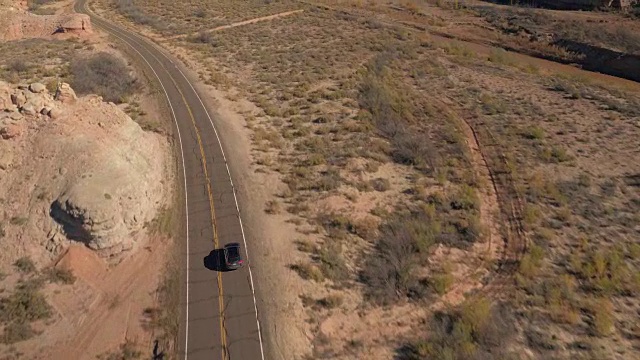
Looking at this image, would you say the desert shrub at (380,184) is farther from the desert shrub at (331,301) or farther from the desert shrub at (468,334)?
the desert shrub at (468,334)

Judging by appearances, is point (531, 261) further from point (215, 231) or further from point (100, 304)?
Answer: point (100, 304)

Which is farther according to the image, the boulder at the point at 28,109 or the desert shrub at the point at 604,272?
the boulder at the point at 28,109

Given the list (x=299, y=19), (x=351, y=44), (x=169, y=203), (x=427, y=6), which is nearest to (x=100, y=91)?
(x=169, y=203)

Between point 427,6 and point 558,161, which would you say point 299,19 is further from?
point 558,161

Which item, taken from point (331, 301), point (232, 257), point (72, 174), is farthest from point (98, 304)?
point (331, 301)

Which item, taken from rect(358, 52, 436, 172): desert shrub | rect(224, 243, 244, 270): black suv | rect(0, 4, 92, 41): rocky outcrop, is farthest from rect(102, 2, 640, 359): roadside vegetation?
rect(0, 4, 92, 41): rocky outcrop

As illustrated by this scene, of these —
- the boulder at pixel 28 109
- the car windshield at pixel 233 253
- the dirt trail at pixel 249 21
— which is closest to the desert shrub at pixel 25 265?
the car windshield at pixel 233 253

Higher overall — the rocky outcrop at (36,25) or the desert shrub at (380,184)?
the rocky outcrop at (36,25)
